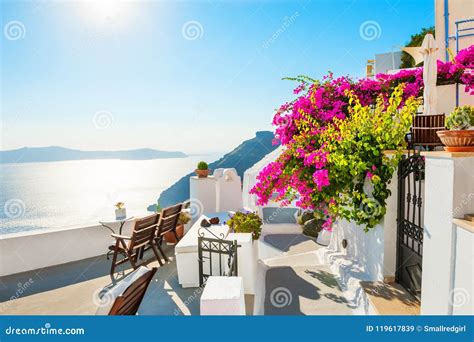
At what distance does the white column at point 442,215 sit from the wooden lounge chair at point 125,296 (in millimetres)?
2368

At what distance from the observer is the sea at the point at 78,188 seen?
6.01 meters

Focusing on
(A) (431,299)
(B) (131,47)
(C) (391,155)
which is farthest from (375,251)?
(B) (131,47)

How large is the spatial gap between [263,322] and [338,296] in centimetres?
205

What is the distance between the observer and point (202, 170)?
7.78 m

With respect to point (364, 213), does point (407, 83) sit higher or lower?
higher

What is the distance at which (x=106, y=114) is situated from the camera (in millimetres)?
5543

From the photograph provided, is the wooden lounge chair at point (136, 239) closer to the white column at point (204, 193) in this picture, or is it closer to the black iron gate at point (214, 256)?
the black iron gate at point (214, 256)

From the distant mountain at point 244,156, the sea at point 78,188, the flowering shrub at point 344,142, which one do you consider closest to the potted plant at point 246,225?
the flowering shrub at point 344,142

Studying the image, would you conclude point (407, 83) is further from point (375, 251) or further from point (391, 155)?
point (375, 251)

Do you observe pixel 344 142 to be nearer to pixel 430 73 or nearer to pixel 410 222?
pixel 410 222

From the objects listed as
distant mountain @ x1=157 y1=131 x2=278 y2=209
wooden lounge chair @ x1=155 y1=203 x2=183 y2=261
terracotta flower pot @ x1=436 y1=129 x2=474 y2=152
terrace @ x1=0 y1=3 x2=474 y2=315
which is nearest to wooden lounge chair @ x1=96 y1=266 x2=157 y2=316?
terrace @ x1=0 y1=3 x2=474 y2=315

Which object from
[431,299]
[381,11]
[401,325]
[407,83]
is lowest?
[401,325]

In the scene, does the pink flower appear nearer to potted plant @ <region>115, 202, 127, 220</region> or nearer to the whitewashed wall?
the whitewashed wall

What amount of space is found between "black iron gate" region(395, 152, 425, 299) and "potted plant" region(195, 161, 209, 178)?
5122 mm
